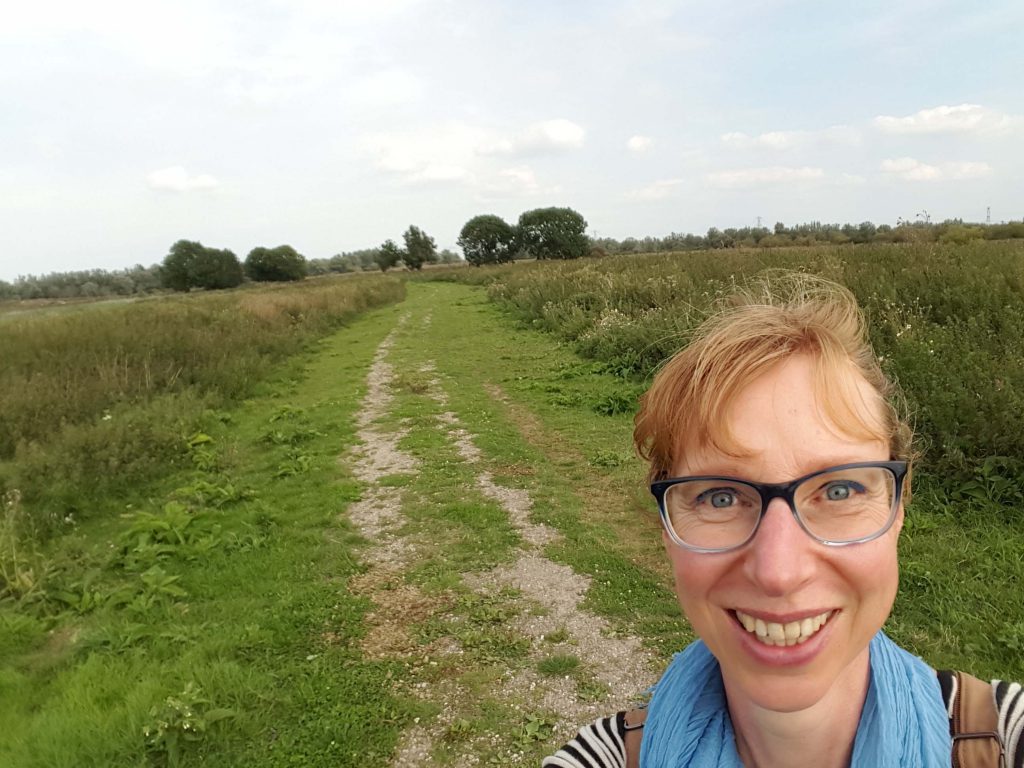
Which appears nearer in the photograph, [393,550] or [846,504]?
[846,504]

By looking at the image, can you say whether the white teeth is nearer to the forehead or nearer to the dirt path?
the forehead

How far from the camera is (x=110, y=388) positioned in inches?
405

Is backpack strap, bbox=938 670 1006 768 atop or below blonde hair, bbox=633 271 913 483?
below

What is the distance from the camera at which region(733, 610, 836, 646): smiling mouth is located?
3.76 feet

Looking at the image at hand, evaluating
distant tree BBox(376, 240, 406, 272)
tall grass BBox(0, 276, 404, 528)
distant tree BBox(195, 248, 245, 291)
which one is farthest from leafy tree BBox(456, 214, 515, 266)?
tall grass BBox(0, 276, 404, 528)

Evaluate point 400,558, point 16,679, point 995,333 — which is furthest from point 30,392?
point 995,333

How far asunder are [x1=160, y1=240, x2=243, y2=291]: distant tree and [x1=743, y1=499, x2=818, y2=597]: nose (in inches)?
2681

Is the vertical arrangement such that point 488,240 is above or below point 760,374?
above

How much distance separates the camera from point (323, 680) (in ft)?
12.5

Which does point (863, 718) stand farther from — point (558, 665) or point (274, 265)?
point (274, 265)

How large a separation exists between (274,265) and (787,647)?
241 ft

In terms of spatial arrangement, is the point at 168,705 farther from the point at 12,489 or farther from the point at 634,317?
the point at 634,317

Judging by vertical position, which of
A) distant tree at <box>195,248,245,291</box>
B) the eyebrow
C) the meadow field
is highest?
distant tree at <box>195,248,245,291</box>

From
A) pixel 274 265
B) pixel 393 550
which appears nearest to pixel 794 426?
pixel 393 550
